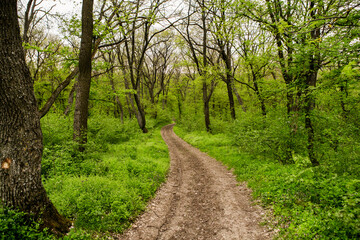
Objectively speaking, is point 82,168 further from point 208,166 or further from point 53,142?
point 208,166

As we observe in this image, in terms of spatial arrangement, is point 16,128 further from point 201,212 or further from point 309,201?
point 309,201

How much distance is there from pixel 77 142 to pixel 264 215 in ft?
26.2

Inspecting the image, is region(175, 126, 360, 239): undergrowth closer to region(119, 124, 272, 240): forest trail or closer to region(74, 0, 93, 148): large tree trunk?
region(119, 124, 272, 240): forest trail

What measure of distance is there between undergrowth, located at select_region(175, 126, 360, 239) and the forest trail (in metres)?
0.50

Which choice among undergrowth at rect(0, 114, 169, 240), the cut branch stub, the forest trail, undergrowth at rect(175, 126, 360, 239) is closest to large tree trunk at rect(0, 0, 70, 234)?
the cut branch stub

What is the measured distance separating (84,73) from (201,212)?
7946mm

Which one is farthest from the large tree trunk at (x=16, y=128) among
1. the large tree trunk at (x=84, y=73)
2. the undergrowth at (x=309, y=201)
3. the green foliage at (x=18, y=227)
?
the undergrowth at (x=309, y=201)

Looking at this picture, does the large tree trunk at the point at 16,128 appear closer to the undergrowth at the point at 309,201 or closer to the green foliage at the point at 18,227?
the green foliage at the point at 18,227

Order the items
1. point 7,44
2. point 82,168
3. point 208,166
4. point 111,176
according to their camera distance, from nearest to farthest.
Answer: point 7,44 < point 111,176 < point 82,168 < point 208,166

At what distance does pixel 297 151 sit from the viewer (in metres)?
7.30

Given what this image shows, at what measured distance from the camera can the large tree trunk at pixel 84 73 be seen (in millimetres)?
7928

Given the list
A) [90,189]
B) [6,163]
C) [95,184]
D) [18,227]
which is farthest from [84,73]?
[18,227]

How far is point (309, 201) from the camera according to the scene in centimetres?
444

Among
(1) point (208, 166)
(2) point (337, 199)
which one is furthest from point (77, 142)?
(2) point (337, 199)
